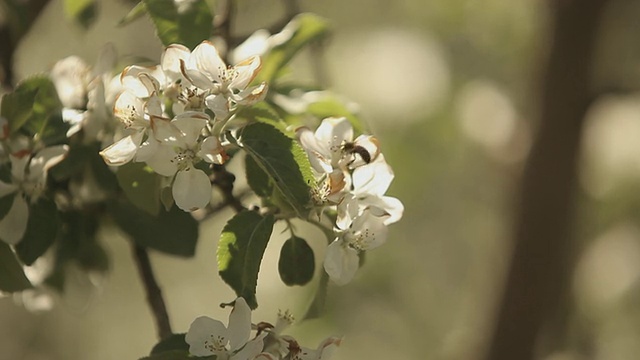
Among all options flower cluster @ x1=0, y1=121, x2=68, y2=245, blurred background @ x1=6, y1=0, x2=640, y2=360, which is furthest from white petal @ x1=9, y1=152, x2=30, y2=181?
blurred background @ x1=6, y1=0, x2=640, y2=360

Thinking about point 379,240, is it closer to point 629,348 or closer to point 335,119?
point 335,119

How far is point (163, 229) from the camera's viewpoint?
50 cm

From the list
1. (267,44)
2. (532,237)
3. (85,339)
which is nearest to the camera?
(267,44)

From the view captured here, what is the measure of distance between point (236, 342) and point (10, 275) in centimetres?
13

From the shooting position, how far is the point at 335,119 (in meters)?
0.44

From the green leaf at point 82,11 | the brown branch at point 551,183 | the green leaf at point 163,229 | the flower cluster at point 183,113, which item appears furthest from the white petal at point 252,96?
the brown branch at point 551,183

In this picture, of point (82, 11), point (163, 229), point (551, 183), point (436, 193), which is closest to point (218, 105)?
point (163, 229)

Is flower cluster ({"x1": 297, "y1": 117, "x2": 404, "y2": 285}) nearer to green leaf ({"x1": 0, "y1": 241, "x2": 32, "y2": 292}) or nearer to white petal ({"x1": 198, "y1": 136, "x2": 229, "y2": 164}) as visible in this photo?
white petal ({"x1": 198, "y1": 136, "x2": 229, "y2": 164})

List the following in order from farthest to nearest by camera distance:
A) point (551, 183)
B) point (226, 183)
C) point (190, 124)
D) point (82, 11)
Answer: point (551, 183) → point (82, 11) → point (226, 183) → point (190, 124)

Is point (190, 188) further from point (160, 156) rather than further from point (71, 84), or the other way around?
point (71, 84)

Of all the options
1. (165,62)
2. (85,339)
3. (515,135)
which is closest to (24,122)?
(165,62)

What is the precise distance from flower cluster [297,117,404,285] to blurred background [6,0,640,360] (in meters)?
0.75

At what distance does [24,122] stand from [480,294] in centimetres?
95

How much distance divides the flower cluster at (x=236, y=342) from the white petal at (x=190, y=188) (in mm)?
44
